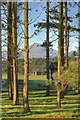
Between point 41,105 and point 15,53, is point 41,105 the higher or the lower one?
the lower one

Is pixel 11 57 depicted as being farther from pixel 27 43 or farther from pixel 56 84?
pixel 56 84

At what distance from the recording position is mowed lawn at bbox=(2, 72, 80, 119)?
10.0 feet

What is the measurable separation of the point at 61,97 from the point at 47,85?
25 cm

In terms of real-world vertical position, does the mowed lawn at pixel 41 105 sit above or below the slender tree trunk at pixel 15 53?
below

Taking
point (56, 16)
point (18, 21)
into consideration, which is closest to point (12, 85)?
point (18, 21)

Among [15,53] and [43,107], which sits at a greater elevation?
[15,53]

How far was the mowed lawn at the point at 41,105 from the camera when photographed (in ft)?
10.0

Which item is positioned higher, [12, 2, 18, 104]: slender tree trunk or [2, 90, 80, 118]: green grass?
[12, 2, 18, 104]: slender tree trunk

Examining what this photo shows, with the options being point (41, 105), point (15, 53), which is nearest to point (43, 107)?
point (41, 105)

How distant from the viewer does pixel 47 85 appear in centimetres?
313

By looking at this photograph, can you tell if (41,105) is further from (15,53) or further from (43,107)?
(15,53)

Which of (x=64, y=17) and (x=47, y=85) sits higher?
(x=64, y=17)

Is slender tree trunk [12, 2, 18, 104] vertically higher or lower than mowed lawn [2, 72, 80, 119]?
higher

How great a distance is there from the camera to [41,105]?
314cm
